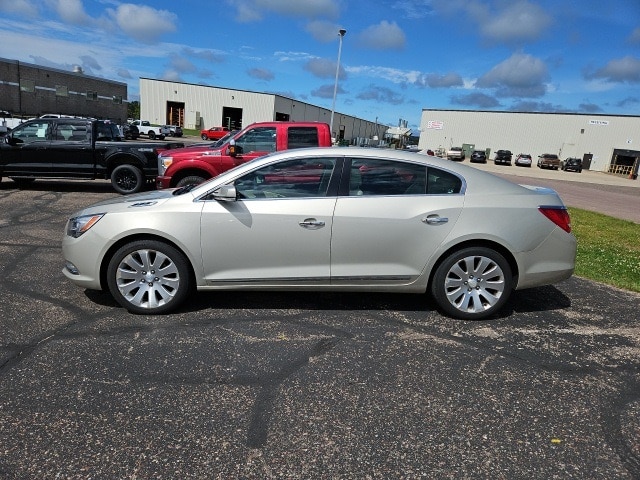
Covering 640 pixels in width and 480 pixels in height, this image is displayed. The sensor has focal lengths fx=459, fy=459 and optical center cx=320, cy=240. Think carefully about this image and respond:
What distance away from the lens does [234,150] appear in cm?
948

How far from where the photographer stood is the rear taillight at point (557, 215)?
434 cm

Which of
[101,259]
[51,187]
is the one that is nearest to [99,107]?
[51,187]

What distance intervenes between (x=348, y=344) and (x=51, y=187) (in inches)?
449

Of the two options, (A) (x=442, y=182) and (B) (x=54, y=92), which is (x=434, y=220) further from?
(B) (x=54, y=92)

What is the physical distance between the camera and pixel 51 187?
40.1 ft

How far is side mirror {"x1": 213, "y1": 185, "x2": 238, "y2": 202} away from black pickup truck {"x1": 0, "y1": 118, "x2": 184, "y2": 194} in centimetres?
754

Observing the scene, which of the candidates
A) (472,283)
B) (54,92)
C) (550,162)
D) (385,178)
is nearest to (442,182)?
(385,178)

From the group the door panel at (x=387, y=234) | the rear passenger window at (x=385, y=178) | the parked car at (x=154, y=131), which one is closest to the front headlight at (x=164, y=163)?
the rear passenger window at (x=385, y=178)

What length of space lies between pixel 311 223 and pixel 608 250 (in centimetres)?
666

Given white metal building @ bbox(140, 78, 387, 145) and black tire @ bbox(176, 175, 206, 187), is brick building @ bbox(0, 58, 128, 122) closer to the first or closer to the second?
white metal building @ bbox(140, 78, 387, 145)

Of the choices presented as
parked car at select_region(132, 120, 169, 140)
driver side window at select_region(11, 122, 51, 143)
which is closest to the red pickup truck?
driver side window at select_region(11, 122, 51, 143)

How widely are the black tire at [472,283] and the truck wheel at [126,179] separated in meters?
8.90

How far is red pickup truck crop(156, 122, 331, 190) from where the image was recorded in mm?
9352

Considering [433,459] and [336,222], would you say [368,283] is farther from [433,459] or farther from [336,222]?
[433,459]
